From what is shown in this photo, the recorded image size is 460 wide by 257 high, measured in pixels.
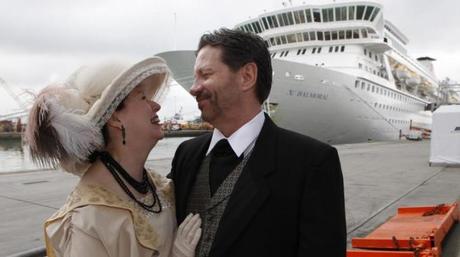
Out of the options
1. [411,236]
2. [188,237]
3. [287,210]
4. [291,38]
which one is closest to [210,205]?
[188,237]

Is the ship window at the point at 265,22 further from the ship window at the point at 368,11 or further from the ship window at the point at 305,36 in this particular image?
the ship window at the point at 368,11

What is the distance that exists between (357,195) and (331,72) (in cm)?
1565

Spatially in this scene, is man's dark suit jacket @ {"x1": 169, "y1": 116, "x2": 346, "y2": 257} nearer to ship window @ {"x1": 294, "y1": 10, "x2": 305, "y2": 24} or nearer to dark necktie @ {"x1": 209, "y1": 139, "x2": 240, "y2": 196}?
dark necktie @ {"x1": 209, "y1": 139, "x2": 240, "y2": 196}

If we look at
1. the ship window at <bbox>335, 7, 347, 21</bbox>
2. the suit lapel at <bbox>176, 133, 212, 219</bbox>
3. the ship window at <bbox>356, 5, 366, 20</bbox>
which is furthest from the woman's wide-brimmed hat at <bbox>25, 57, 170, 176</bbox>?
the ship window at <bbox>356, 5, 366, 20</bbox>

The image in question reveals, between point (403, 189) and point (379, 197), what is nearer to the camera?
point (379, 197)

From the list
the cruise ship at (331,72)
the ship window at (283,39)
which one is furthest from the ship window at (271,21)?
the ship window at (283,39)

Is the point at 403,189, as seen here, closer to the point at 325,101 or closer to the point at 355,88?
the point at 325,101

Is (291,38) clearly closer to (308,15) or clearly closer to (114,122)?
(308,15)

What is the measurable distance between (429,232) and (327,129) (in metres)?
19.3

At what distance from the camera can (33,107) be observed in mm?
1568

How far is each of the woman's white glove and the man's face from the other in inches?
16.8

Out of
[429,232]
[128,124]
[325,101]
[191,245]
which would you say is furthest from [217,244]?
[325,101]

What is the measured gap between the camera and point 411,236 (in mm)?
4191

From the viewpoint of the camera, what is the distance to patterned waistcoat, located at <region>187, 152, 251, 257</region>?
1657 millimetres
